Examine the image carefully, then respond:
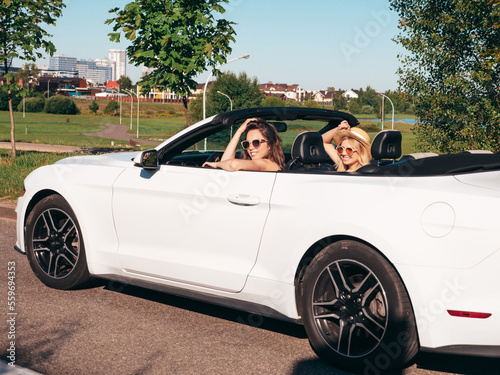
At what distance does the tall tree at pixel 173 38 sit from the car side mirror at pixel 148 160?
7.12 metres

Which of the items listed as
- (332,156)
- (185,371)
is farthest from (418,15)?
(185,371)

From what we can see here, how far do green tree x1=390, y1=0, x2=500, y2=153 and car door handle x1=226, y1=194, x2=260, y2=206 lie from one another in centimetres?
1192

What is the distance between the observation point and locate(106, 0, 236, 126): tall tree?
11.8 m

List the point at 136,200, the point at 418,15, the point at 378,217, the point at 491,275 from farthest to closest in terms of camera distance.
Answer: the point at 418,15 < the point at 136,200 < the point at 378,217 < the point at 491,275

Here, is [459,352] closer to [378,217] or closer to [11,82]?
[378,217]

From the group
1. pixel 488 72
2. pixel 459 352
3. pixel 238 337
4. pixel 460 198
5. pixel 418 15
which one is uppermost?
pixel 418 15

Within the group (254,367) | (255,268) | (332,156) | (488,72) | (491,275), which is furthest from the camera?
(488,72)

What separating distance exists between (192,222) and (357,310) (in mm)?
1326

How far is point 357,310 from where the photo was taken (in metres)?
3.77

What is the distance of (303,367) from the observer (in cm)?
385

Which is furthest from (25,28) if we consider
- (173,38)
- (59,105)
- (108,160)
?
(59,105)

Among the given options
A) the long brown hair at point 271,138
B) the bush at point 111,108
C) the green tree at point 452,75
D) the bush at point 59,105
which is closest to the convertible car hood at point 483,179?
the long brown hair at point 271,138

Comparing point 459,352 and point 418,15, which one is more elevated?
point 418,15

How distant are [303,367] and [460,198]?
136cm
